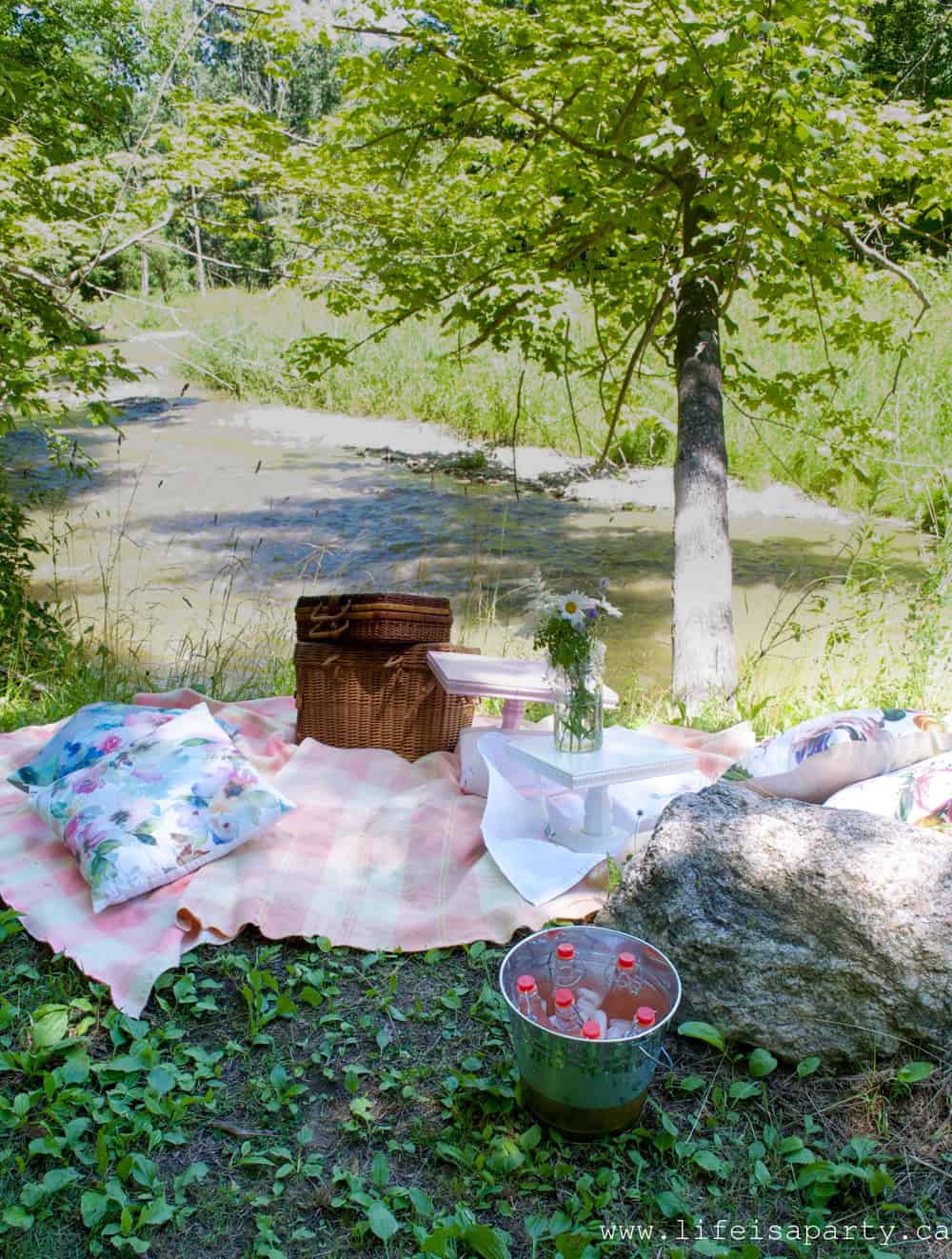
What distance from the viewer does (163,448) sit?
1084cm

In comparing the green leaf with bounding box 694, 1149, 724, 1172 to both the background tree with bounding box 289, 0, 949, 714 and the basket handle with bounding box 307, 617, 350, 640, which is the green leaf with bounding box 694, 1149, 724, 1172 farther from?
the background tree with bounding box 289, 0, 949, 714

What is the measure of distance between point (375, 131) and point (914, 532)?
4.98 metres

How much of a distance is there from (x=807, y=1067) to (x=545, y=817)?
44.9 inches

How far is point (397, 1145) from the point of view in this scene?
1.79 meters

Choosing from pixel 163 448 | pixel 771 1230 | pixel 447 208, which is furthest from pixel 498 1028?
pixel 163 448

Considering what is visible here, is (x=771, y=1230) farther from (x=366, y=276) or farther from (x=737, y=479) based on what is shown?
(x=737, y=479)

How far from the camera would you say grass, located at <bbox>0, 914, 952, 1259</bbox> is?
5.26 ft

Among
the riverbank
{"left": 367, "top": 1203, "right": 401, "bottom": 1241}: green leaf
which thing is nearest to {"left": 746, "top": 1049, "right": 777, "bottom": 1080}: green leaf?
{"left": 367, "top": 1203, "right": 401, "bottom": 1241}: green leaf

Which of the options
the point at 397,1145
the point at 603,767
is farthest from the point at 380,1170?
the point at 603,767

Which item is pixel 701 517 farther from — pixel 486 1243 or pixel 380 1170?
pixel 486 1243

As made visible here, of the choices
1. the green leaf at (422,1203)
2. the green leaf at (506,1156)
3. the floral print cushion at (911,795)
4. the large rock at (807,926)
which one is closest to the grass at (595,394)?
the floral print cushion at (911,795)

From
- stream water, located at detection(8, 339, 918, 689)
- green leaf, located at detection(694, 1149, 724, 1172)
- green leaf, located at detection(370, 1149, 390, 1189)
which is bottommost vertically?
stream water, located at detection(8, 339, 918, 689)

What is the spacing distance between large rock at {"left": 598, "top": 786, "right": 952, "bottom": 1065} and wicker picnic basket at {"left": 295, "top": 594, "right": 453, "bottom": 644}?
1.52 metres

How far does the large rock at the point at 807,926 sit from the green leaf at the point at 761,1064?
0.10 ft
